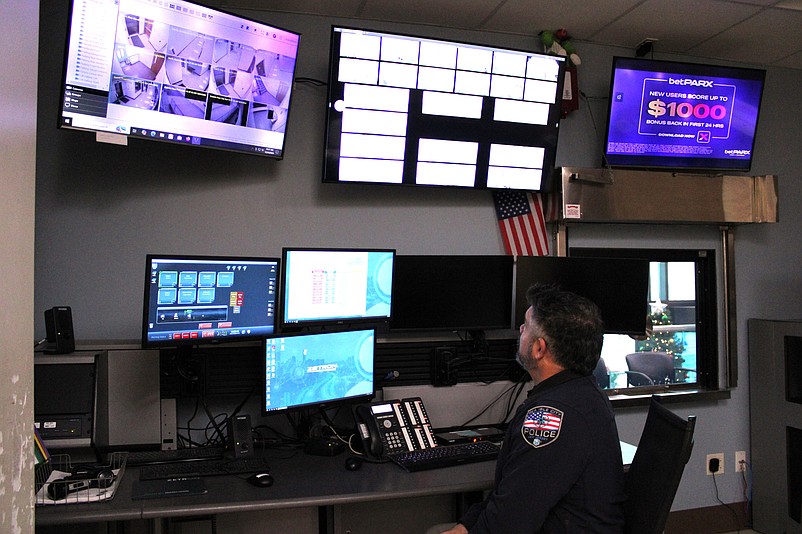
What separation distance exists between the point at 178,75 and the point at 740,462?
3.54 meters

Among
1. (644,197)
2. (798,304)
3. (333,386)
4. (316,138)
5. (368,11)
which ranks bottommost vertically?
(333,386)

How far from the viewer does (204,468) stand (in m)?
2.27

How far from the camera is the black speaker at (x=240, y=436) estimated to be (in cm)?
242

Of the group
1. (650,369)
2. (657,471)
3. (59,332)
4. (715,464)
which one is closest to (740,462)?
(715,464)

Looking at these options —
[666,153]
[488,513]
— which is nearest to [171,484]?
[488,513]

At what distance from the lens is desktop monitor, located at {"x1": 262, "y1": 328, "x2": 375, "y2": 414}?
2387 millimetres

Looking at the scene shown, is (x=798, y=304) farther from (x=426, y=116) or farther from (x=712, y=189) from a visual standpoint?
(x=426, y=116)

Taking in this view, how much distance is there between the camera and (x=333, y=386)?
100 inches

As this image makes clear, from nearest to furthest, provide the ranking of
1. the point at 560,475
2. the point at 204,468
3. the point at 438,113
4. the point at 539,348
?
the point at 560,475
the point at 539,348
the point at 204,468
the point at 438,113

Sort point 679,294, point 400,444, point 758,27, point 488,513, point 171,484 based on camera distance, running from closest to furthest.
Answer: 1. point 488,513
2. point 171,484
3. point 400,444
4. point 758,27
5. point 679,294

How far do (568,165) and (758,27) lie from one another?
1141 mm

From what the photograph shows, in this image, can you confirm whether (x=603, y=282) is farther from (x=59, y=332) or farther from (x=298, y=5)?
(x=59, y=332)

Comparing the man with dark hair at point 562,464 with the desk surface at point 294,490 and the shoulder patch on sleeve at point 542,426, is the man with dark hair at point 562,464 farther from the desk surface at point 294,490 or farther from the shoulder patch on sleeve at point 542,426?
the desk surface at point 294,490

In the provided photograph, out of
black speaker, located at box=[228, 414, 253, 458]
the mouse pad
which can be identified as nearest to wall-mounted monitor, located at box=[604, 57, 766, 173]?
black speaker, located at box=[228, 414, 253, 458]
